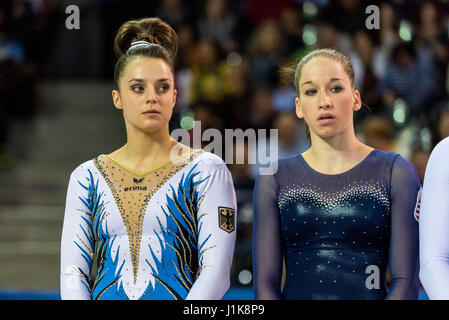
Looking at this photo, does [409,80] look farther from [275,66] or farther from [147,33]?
[147,33]

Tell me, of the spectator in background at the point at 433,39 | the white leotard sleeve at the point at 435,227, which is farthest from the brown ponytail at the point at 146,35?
the spectator in background at the point at 433,39

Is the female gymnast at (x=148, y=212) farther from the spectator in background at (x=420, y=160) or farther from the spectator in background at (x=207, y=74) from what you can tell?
the spectator in background at (x=207, y=74)

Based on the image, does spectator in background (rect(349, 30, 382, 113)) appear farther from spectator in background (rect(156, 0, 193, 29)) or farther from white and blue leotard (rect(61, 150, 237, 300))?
white and blue leotard (rect(61, 150, 237, 300))

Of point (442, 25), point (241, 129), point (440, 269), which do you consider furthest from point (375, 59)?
point (440, 269)

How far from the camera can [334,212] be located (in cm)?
265

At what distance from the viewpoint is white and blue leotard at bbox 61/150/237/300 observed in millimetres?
2648

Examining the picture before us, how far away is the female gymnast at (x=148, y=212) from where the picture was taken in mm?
A: 2656

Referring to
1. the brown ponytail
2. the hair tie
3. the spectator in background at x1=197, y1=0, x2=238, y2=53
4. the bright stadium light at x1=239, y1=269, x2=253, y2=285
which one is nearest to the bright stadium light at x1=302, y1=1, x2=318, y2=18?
the spectator in background at x1=197, y1=0, x2=238, y2=53

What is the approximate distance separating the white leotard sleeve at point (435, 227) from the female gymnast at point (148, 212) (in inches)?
25.3

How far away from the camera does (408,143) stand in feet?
18.2

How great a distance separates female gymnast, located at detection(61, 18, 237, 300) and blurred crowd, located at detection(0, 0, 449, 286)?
2276 millimetres

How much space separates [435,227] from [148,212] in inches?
38.1

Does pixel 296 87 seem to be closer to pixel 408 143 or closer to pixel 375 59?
pixel 408 143
